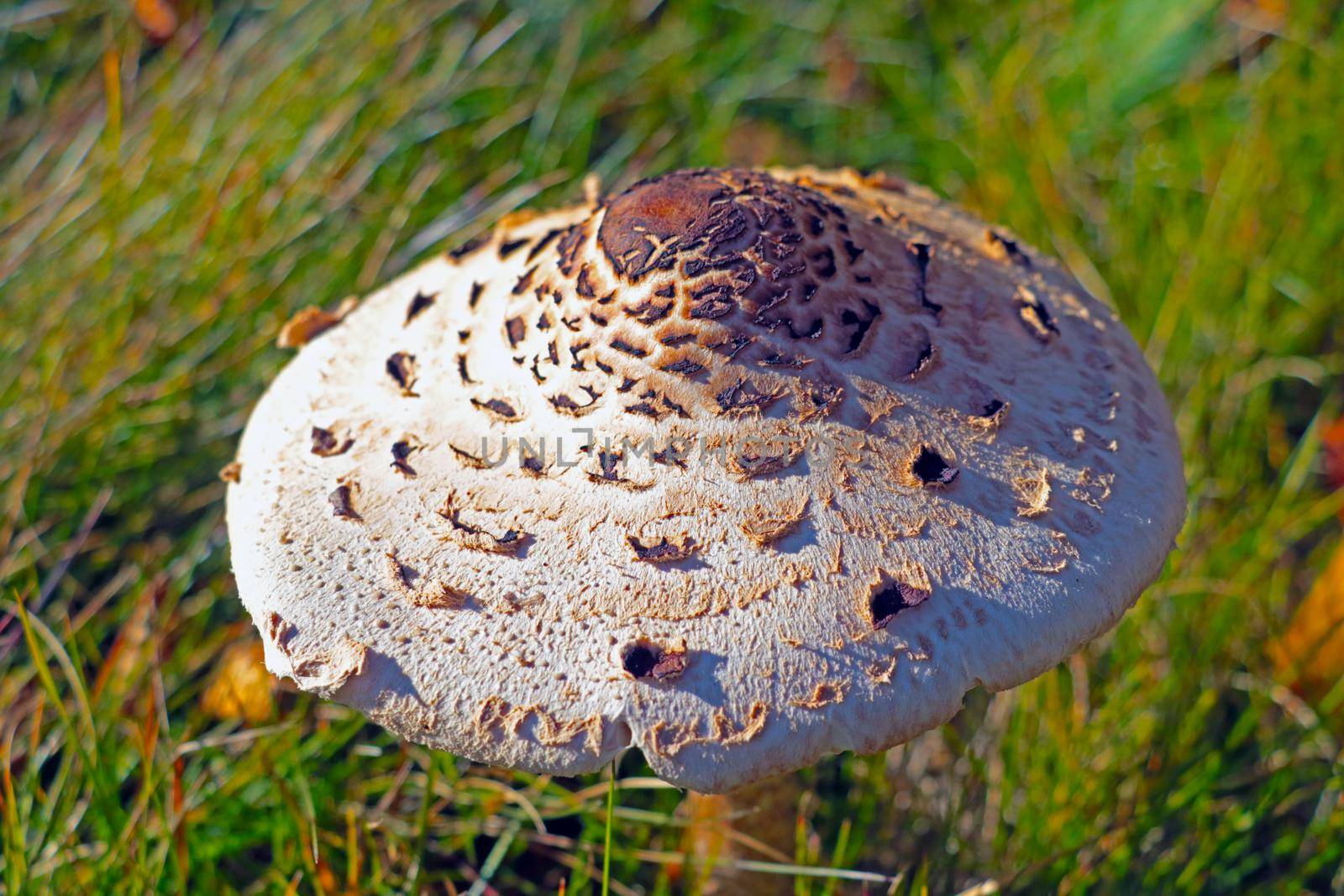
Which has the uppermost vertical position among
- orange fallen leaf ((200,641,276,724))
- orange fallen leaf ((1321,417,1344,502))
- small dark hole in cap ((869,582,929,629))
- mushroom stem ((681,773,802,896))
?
small dark hole in cap ((869,582,929,629))

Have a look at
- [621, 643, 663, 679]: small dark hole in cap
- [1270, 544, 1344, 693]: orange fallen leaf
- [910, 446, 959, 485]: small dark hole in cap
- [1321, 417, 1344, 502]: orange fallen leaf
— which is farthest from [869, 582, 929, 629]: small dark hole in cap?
[1321, 417, 1344, 502]: orange fallen leaf

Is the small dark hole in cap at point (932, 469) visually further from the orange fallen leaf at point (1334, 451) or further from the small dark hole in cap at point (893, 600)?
the orange fallen leaf at point (1334, 451)

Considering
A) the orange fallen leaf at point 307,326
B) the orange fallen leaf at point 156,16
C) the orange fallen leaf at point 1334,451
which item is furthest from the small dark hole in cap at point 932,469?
the orange fallen leaf at point 156,16

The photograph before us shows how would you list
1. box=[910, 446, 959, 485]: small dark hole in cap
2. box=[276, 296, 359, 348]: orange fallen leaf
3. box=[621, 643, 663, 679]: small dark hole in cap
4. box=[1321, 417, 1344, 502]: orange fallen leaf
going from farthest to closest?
box=[1321, 417, 1344, 502]: orange fallen leaf, box=[276, 296, 359, 348]: orange fallen leaf, box=[910, 446, 959, 485]: small dark hole in cap, box=[621, 643, 663, 679]: small dark hole in cap

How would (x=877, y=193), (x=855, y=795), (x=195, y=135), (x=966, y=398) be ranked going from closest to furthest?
(x=966, y=398), (x=877, y=193), (x=855, y=795), (x=195, y=135)

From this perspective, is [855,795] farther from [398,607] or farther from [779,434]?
[398,607]

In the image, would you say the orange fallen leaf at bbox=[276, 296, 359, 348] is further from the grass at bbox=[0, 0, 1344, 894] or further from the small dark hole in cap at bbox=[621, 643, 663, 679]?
the small dark hole in cap at bbox=[621, 643, 663, 679]

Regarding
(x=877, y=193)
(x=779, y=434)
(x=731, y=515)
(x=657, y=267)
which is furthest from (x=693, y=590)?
(x=877, y=193)

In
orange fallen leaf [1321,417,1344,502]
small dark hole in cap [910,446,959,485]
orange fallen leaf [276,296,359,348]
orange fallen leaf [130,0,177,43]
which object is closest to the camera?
small dark hole in cap [910,446,959,485]
